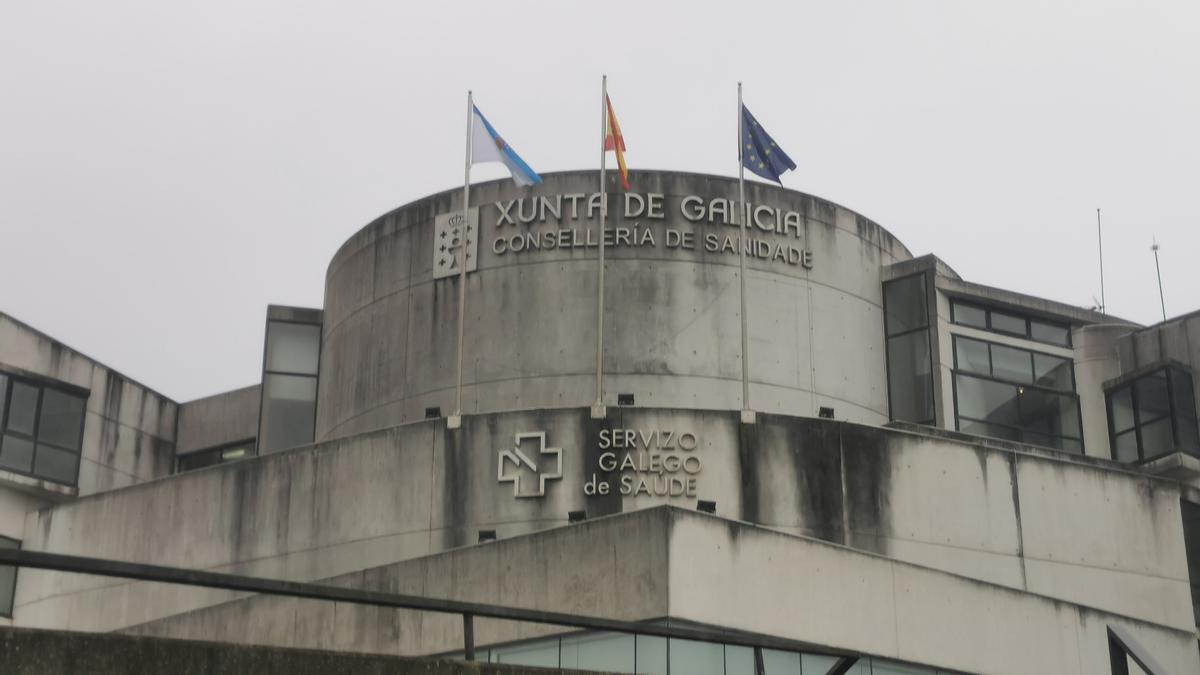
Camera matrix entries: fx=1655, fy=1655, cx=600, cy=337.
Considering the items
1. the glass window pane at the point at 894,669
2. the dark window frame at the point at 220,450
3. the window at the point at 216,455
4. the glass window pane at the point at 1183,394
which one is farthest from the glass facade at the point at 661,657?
the window at the point at 216,455

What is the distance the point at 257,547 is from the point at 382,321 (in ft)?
20.7

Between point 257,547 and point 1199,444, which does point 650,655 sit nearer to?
point 257,547

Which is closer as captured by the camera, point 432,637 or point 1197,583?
point 432,637

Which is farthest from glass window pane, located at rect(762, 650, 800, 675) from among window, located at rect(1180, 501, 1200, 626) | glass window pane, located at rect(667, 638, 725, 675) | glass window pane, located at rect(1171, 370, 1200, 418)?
glass window pane, located at rect(1171, 370, 1200, 418)

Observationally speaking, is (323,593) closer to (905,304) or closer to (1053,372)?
(905,304)

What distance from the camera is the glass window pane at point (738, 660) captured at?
25125 mm

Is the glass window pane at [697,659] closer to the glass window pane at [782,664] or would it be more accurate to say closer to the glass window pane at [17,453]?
the glass window pane at [782,664]

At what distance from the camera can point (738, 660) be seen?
25391mm

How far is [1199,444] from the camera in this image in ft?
132

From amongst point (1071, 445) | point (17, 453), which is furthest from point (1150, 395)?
point (17, 453)

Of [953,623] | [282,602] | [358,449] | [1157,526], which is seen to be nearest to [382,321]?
[358,449]

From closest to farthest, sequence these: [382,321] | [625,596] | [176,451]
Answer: [625,596]
[382,321]
[176,451]

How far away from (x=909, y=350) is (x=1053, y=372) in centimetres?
432

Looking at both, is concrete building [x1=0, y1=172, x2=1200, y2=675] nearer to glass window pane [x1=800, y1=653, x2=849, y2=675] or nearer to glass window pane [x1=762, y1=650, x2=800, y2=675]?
glass window pane [x1=762, y1=650, x2=800, y2=675]
